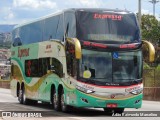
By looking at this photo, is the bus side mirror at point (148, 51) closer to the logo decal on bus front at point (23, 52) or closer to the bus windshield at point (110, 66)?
the bus windshield at point (110, 66)

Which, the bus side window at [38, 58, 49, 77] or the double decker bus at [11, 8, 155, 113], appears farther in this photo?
the bus side window at [38, 58, 49, 77]

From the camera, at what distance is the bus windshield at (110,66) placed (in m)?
17.8

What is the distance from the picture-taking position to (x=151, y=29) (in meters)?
77.8

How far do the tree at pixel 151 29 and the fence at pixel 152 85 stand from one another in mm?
37788

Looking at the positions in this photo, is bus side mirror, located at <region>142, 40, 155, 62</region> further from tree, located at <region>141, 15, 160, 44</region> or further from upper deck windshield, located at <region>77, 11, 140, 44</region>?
tree, located at <region>141, 15, 160, 44</region>

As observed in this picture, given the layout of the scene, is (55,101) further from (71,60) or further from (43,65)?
(71,60)

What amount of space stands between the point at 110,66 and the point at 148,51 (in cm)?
170

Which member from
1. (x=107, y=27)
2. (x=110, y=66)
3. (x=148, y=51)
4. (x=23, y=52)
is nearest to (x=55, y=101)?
(x=110, y=66)

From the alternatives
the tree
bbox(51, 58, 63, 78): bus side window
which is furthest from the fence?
the tree

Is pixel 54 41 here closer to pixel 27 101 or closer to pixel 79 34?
pixel 79 34

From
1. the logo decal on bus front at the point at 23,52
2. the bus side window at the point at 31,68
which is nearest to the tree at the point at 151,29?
the logo decal on bus front at the point at 23,52

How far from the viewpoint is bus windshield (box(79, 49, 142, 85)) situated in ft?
58.3

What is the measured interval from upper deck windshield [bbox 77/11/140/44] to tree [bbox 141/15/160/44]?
54.2 m

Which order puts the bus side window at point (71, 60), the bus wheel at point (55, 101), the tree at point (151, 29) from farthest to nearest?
the tree at point (151, 29) < the bus wheel at point (55, 101) < the bus side window at point (71, 60)
